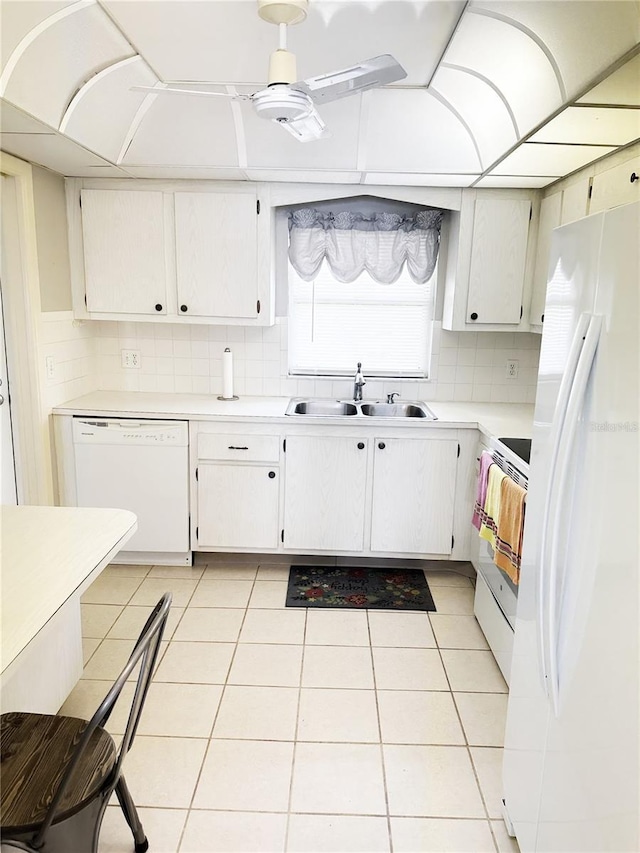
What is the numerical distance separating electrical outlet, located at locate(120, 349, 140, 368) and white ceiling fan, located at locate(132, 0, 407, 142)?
232 cm

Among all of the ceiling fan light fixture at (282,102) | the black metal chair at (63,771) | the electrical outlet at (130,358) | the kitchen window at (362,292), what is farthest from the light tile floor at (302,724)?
the ceiling fan light fixture at (282,102)

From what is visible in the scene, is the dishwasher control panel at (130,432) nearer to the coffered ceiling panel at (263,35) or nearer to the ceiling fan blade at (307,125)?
the coffered ceiling panel at (263,35)

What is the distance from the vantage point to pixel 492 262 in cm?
331

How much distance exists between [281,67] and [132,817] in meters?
2.14

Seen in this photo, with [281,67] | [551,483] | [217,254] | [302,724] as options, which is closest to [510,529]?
[551,483]

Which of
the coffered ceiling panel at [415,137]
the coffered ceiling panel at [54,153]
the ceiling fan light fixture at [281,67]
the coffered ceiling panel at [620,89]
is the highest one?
the coffered ceiling panel at [415,137]

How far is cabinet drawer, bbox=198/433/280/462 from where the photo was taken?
3.24 m

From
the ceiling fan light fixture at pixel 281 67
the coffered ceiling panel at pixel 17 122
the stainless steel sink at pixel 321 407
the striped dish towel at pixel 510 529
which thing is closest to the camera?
the ceiling fan light fixture at pixel 281 67

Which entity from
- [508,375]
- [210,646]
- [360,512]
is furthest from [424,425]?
[210,646]

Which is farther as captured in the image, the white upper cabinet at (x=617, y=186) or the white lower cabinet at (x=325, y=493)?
the white lower cabinet at (x=325, y=493)

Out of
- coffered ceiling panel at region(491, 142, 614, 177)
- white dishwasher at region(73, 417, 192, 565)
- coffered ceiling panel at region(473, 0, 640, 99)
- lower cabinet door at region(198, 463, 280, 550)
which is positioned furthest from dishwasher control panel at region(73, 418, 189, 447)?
coffered ceiling panel at region(473, 0, 640, 99)

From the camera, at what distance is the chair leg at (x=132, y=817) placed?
5.24ft

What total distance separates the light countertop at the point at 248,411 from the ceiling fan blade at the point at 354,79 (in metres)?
1.81

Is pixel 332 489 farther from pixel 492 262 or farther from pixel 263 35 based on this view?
pixel 263 35
